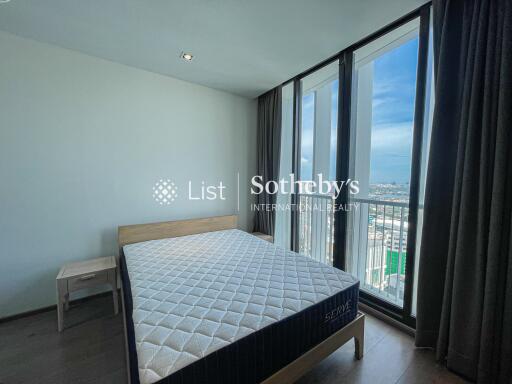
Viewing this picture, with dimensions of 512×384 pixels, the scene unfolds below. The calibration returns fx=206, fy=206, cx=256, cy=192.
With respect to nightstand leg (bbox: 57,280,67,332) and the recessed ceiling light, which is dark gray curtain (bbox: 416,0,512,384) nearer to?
the recessed ceiling light

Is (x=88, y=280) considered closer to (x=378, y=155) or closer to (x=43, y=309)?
(x=43, y=309)

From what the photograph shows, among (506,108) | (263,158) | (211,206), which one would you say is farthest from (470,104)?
(211,206)

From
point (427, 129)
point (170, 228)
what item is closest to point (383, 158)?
point (427, 129)

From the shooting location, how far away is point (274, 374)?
42.9 inches

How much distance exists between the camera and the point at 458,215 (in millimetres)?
1374

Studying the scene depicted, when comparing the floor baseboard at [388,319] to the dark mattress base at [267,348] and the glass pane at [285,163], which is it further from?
the glass pane at [285,163]

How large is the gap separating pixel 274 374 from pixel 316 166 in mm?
2762

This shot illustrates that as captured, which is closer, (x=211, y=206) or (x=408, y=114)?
(x=408, y=114)

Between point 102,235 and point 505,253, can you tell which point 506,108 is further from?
point 102,235

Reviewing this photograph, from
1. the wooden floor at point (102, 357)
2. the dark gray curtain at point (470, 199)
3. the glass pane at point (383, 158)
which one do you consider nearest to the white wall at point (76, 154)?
the wooden floor at point (102, 357)

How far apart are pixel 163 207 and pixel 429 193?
277cm

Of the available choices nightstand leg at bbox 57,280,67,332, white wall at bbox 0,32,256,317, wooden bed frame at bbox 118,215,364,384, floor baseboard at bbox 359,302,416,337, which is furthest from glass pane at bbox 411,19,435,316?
nightstand leg at bbox 57,280,67,332

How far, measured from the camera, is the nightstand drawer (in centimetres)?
183

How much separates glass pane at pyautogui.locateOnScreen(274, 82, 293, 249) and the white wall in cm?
118
